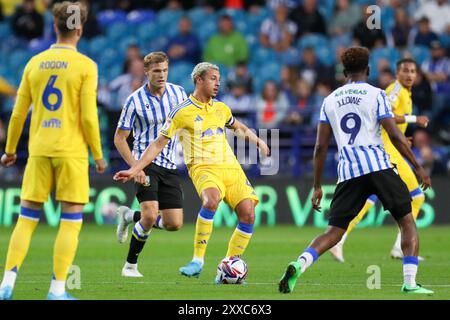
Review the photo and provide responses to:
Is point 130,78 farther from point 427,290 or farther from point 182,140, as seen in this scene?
point 427,290

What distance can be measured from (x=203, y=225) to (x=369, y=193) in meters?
2.23

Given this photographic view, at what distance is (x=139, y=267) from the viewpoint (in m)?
12.7

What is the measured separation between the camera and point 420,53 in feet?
72.3

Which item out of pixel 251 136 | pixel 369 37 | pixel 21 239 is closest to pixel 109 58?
pixel 369 37

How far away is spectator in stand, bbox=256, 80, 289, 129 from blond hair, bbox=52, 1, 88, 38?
12424 mm

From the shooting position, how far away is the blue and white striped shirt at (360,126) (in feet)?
30.9

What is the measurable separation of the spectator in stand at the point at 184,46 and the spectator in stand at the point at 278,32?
4.99ft

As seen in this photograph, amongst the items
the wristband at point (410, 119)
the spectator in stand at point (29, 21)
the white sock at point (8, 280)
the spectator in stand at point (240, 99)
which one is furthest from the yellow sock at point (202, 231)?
the spectator in stand at point (29, 21)

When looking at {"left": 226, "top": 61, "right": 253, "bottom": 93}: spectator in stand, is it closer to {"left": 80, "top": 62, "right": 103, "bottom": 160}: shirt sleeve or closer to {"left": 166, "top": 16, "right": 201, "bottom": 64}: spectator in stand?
{"left": 166, "top": 16, "right": 201, "bottom": 64}: spectator in stand

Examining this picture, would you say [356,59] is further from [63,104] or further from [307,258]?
[63,104]

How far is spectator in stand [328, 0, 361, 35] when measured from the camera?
23.2 metres

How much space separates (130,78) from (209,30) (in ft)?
9.43

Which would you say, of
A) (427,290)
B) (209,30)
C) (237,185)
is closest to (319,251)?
(427,290)

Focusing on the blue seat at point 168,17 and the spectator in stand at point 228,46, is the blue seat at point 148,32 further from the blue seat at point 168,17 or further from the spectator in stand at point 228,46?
the spectator in stand at point 228,46
